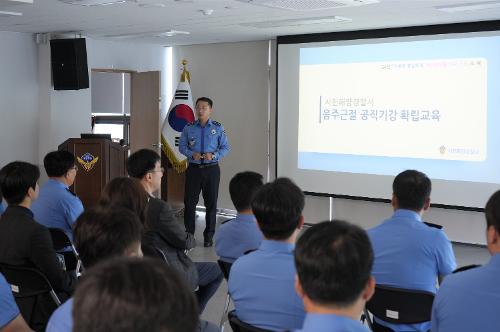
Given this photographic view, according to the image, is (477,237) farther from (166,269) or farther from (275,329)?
(166,269)

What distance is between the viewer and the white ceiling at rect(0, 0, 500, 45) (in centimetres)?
598

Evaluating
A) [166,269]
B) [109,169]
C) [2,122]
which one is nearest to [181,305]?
[166,269]

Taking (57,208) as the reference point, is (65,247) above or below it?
below

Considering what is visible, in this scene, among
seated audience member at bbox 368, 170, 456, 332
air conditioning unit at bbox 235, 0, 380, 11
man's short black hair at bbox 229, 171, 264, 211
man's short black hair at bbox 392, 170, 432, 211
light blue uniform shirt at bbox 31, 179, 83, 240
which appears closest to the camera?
seated audience member at bbox 368, 170, 456, 332

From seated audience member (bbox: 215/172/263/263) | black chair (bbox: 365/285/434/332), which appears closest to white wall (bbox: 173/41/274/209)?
seated audience member (bbox: 215/172/263/263)

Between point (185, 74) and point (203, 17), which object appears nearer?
point (203, 17)

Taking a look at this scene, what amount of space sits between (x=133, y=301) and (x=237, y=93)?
28.0 feet

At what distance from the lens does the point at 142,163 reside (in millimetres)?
4402

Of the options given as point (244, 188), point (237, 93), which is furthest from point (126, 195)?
point (237, 93)

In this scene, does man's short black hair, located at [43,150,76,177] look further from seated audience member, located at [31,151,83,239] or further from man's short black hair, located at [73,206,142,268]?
man's short black hair, located at [73,206,142,268]

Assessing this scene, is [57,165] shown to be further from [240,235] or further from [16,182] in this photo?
[240,235]

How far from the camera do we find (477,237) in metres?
7.30

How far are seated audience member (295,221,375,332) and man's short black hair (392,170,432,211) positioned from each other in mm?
1705

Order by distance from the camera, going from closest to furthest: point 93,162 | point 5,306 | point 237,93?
point 5,306 → point 93,162 → point 237,93
